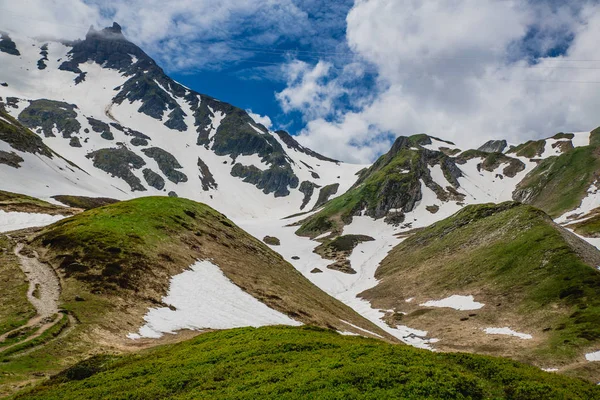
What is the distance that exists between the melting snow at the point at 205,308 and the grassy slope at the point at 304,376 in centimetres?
1178

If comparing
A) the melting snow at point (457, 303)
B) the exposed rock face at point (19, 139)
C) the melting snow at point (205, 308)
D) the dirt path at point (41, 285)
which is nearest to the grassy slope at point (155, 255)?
the dirt path at point (41, 285)

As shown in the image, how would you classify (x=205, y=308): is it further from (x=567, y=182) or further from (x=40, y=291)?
(x=567, y=182)

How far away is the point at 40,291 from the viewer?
34969 millimetres

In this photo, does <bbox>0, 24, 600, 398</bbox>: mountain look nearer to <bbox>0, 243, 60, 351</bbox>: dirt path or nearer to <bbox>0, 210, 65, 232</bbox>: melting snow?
<bbox>0, 243, 60, 351</bbox>: dirt path

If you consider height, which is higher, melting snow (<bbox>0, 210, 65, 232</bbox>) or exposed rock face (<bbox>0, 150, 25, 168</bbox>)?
exposed rock face (<bbox>0, 150, 25, 168</bbox>)

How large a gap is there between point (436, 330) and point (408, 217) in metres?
132

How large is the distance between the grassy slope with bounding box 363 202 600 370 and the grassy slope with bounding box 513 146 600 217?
208 ft

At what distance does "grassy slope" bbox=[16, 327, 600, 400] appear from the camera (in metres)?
16.7

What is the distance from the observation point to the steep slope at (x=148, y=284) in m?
29.9

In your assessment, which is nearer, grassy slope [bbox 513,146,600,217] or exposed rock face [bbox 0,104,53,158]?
exposed rock face [bbox 0,104,53,158]

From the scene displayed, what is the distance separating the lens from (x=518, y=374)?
18.5 m

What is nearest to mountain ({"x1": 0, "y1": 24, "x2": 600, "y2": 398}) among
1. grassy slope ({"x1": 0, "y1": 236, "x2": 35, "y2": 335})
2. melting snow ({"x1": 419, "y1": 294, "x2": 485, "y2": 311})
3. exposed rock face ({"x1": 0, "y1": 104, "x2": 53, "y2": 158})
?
grassy slope ({"x1": 0, "y1": 236, "x2": 35, "y2": 335})

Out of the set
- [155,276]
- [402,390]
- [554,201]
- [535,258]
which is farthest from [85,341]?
[554,201]

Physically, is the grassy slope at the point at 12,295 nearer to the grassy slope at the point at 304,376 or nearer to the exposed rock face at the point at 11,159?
the grassy slope at the point at 304,376
